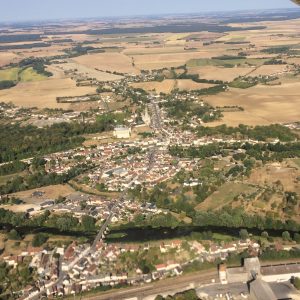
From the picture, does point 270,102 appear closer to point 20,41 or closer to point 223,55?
point 223,55

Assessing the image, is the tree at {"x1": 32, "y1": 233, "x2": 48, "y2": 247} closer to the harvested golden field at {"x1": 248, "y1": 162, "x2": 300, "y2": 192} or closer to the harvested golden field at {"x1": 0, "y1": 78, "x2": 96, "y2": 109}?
the harvested golden field at {"x1": 248, "y1": 162, "x2": 300, "y2": 192}

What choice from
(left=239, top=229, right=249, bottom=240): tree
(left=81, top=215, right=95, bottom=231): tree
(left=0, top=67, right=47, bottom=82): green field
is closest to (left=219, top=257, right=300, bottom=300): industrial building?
(left=239, top=229, right=249, bottom=240): tree

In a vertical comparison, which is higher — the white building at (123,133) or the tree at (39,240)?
A: the white building at (123,133)

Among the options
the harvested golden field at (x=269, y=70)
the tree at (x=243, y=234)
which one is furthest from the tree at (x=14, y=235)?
the harvested golden field at (x=269, y=70)

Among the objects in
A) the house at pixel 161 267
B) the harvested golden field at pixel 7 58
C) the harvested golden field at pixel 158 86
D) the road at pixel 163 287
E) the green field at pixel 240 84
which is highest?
the green field at pixel 240 84

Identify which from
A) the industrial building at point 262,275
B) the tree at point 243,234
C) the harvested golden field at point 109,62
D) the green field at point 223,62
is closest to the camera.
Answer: the industrial building at point 262,275

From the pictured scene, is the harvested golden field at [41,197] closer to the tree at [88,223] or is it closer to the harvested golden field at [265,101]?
the tree at [88,223]

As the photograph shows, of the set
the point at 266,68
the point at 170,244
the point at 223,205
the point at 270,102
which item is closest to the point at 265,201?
the point at 223,205
